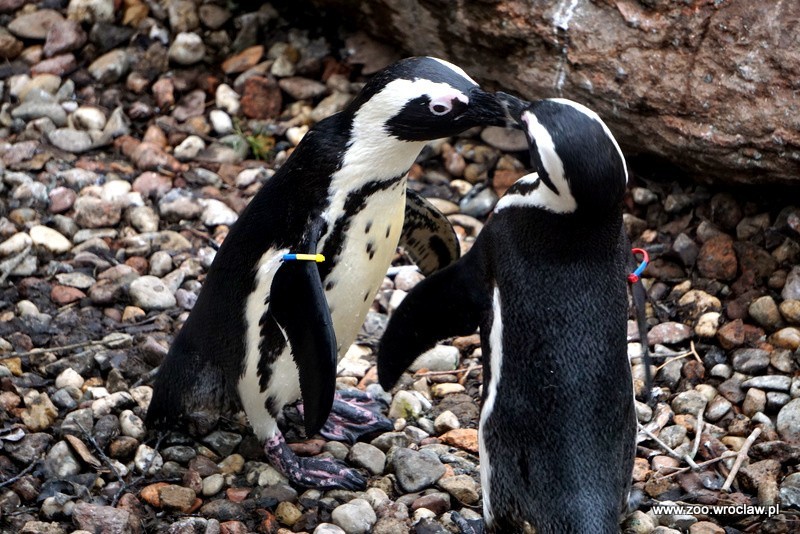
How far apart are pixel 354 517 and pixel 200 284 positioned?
5.04 ft

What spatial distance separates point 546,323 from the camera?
292 cm

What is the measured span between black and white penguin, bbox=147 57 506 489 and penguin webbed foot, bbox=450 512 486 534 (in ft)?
1.21

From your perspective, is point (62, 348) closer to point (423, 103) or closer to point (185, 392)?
point (185, 392)

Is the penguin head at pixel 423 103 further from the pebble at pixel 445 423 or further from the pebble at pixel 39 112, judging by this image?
the pebble at pixel 39 112

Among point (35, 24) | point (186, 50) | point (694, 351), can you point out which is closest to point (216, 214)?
point (186, 50)

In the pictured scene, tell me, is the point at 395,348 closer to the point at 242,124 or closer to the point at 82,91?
the point at 242,124

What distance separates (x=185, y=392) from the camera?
377 cm

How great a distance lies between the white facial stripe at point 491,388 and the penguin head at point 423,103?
54cm

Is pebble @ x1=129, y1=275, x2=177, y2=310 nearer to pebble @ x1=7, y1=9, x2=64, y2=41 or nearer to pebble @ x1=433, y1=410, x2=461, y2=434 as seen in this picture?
pebble @ x1=433, y1=410, x2=461, y2=434

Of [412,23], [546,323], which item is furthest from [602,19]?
[546,323]

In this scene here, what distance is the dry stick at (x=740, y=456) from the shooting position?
3.60 metres

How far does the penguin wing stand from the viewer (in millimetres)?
3926

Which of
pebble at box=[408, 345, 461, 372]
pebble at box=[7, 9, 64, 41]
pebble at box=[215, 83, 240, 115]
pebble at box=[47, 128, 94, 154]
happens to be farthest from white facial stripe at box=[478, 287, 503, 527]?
pebble at box=[7, 9, 64, 41]

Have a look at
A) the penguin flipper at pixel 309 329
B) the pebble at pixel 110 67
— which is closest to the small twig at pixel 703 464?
the penguin flipper at pixel 309 329
